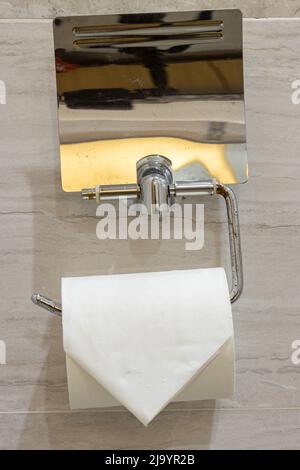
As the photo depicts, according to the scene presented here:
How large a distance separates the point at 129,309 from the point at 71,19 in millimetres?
329

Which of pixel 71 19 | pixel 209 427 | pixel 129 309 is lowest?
pixel 209 427

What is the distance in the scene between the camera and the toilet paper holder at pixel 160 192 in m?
0.70

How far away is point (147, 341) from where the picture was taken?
0.67 meters

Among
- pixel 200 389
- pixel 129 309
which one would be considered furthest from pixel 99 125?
pixel 200 389

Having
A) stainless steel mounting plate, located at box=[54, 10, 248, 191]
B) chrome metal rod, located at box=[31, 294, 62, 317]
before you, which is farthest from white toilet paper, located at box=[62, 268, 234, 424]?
stainless steel mounting plate, located at box=[54, 10, 248, 191]

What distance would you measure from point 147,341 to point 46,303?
4.9 inches

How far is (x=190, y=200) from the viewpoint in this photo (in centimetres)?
77

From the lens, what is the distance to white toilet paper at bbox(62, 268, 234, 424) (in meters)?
0.66

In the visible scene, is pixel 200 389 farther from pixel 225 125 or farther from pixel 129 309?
pixel 225 125

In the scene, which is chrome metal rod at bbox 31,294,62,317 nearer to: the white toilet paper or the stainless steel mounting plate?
the white toilet paper

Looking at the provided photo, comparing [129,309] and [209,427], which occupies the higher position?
[129,309]

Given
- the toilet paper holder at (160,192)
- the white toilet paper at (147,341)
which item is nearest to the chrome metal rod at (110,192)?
the toilet paper holder at (160,192)

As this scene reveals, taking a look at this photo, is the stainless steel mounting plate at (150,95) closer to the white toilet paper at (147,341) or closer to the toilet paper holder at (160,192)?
the toilet paper holder at (160,192)

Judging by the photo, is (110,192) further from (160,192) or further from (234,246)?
(234,246)
